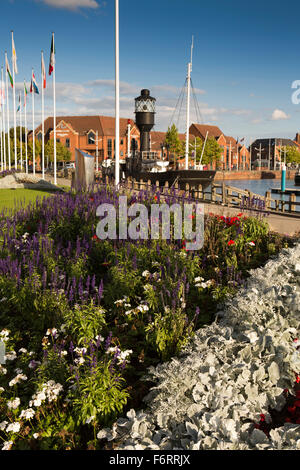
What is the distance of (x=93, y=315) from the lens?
4.92 m

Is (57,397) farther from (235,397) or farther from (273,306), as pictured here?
(273,306)

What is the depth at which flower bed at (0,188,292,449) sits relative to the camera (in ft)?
12.0

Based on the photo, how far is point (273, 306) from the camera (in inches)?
184

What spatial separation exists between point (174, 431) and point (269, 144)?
12895 centimetres

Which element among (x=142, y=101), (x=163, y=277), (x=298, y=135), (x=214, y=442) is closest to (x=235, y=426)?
(x=214, y=442)

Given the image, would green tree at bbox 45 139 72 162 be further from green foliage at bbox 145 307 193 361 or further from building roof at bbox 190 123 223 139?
green foliage at bbox 145 307 193 361

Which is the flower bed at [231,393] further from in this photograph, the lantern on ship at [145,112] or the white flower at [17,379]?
the lantern on ship at [145,112]

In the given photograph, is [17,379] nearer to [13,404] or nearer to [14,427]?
[13,404]

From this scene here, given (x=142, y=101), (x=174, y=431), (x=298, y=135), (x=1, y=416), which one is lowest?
(x=1, y=416)

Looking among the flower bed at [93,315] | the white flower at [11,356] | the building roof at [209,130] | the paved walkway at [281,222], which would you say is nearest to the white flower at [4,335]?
the flower bed at [93,315]

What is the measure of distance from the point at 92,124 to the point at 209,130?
32.7m

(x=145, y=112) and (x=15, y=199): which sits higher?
(x=145, y=112)

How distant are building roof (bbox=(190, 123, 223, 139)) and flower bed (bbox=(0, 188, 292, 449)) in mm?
94668

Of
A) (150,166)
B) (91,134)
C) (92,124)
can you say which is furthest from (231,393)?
(92,124)
